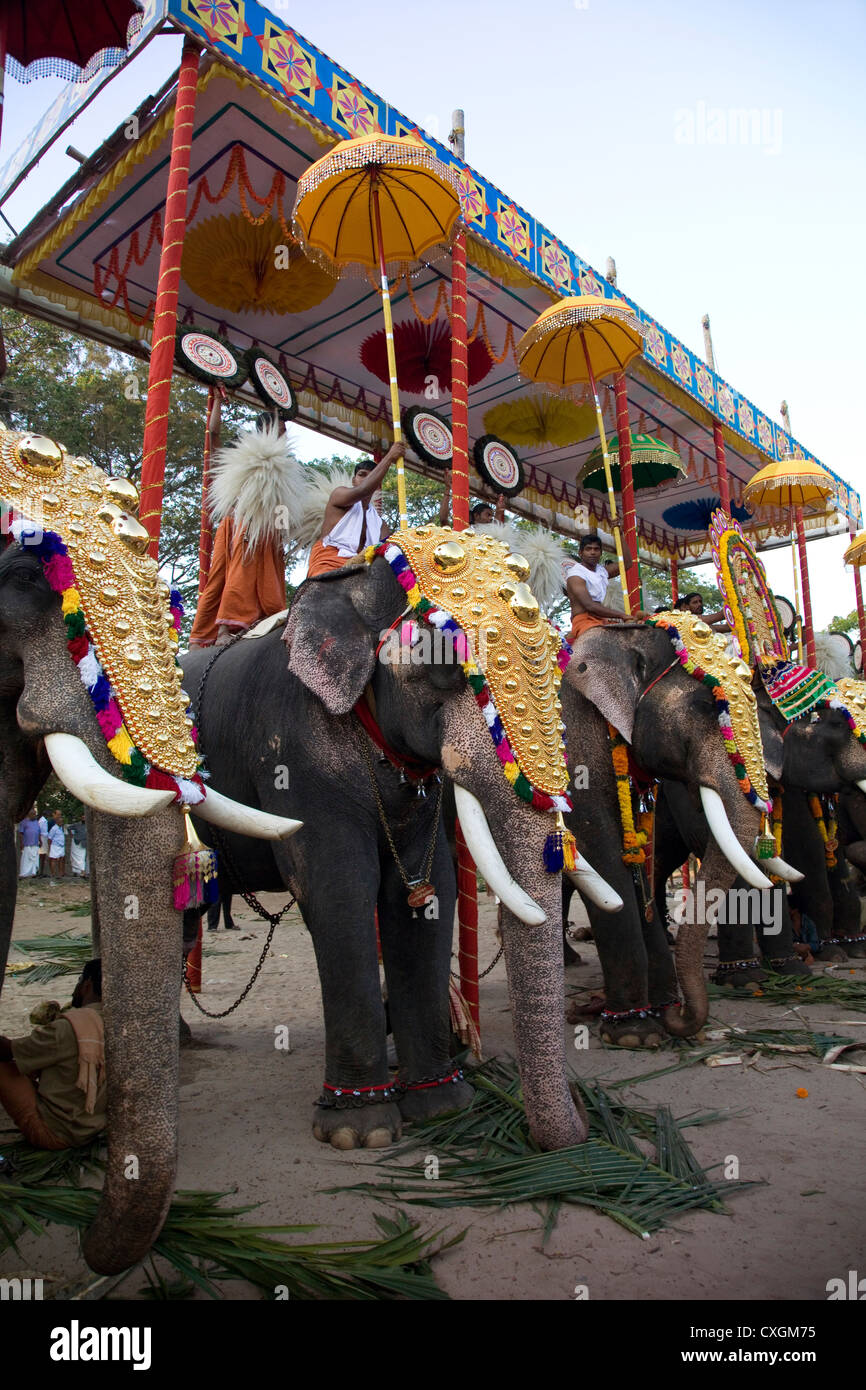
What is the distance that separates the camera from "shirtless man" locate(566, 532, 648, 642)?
5.77m

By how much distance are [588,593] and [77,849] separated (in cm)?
1130

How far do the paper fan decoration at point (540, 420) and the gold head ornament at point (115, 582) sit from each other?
285 inches

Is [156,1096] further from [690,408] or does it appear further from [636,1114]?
[690,408]

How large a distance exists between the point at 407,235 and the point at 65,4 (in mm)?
2026

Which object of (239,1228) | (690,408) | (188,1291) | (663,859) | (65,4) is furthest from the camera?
(690,408)

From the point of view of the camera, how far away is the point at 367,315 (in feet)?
23.6

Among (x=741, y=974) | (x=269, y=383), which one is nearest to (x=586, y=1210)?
(x=741, y=974)

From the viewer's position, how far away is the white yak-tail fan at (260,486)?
4953mm

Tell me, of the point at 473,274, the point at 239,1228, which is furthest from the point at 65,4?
the point at 239,1228

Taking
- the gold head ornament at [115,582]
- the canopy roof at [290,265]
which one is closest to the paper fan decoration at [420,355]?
the canopy roof at [290,265]

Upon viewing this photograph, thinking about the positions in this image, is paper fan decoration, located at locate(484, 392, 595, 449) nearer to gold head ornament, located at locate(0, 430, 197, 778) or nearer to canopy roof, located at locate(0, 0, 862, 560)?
canopy roof, located at locate(0, 0, 862, 560)

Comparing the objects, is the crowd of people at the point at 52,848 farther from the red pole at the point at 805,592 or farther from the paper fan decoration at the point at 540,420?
the red pole at the point at 805,592

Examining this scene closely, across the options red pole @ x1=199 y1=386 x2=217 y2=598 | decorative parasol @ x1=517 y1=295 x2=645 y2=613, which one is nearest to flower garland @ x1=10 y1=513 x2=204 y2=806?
red pole @ x1=199 y1=386 x2=217 y2=598

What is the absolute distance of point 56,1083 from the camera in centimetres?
299
